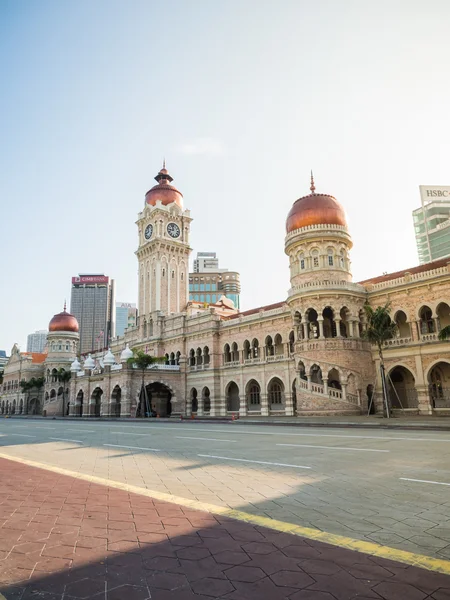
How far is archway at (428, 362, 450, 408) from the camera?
3052 centimetres

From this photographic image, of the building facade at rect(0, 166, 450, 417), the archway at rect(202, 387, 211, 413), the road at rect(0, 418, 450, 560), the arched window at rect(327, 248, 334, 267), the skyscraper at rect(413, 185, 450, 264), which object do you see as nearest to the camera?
the road at rect(0, 418, 450, 560)

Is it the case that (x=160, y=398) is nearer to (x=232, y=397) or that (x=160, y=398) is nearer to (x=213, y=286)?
(x=232, y=397)

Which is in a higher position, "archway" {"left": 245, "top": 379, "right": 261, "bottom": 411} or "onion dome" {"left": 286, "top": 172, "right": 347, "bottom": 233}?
"onion dome" {"left": 286, "top": 172, "right": 347, "bottom": 233}

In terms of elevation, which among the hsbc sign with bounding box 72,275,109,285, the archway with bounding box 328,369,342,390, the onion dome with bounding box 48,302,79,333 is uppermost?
the hsbc sign with bounding box 72,275,109,285

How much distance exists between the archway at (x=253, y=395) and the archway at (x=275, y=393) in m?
1.50

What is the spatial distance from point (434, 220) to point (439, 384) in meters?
63.1

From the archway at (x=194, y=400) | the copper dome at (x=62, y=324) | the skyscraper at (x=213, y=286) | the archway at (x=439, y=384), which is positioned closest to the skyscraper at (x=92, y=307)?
the skyscraper at (x=213, y=286)

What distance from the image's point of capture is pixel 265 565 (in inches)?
148

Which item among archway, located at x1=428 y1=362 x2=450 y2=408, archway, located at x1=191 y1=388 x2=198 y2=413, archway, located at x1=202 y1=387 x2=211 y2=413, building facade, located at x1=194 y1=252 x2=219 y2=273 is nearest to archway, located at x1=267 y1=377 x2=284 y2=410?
archway, located at x1=202 y1=387 x2=211 y2=413

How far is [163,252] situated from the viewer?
186ft

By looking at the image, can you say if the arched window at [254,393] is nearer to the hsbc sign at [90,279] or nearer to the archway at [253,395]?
the archway at [253,395]

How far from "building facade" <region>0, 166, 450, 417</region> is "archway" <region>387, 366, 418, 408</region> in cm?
9

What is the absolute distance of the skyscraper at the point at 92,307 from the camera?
17162 cm

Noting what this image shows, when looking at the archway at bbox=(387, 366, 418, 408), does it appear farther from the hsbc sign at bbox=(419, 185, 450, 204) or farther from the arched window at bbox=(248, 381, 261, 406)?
the hsbc sign at bbox=(419, 185, 450, 204)
